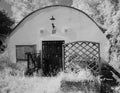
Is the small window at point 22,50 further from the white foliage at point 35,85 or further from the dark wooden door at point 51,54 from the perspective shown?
the white foliage at point 35,85

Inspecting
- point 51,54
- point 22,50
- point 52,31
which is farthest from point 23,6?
point 51,54

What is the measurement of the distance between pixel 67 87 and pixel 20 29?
594cm

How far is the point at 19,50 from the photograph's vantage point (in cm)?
1138

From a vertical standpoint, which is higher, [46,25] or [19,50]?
[46,25]

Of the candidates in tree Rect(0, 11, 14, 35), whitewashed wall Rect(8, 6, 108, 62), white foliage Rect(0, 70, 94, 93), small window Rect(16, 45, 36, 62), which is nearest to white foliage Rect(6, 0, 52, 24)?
tree Rect(0, 11, 14, 35)

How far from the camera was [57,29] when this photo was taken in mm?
11172

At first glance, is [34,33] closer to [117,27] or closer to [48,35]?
[48,35]

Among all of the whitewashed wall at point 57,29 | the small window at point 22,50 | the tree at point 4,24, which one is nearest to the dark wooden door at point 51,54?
the whitewashed wall at point 57,29

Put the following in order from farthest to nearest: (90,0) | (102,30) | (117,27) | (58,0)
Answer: (58,0), (90,0), (102,30), (117,27)

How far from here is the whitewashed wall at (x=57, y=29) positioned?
36.4ft

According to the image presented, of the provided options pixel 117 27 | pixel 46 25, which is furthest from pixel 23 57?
pixel 117 27

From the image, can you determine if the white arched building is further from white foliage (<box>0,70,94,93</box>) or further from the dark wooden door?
white foliage (<box>0,70,94,93</box>)

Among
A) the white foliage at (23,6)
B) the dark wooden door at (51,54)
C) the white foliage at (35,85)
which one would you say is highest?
the white foliage at (23,6)

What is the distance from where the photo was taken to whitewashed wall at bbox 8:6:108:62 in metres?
11.1
